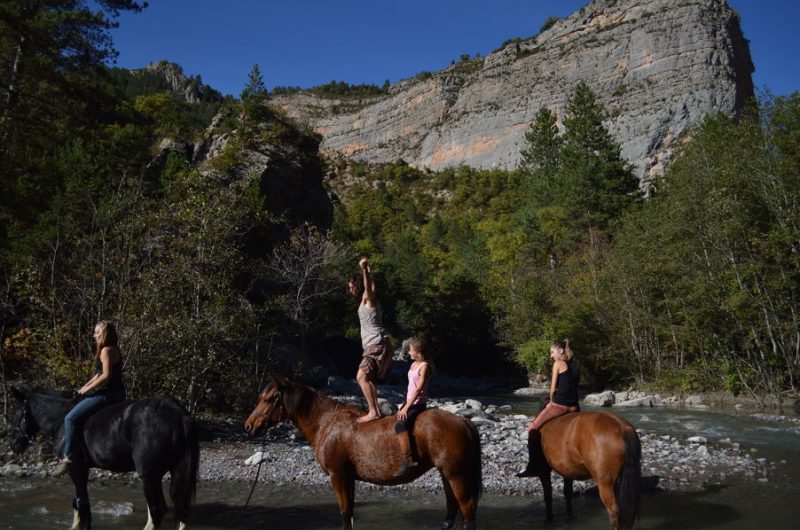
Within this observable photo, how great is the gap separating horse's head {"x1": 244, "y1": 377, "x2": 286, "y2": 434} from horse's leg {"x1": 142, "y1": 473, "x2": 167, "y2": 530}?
4.23 feet

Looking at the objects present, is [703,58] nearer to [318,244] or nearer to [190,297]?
[318,244]

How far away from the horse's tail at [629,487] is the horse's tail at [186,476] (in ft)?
17.2

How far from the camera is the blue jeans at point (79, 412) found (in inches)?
305

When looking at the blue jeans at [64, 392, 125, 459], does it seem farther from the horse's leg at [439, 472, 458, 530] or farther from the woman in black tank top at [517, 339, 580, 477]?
the woman in black tank top at [517, 339, 580, 477]

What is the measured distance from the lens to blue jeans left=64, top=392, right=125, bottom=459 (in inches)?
305

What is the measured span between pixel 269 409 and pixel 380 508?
2.83 m

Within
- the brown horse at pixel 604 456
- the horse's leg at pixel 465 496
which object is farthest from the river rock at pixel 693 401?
the horse's leg at pixel 465 496

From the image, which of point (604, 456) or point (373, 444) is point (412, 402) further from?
point (604, 456)

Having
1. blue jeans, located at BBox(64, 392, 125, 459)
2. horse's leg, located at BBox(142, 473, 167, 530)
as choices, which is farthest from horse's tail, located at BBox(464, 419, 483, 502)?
blue jeans, located at BBox(64, 392, 125, 459)

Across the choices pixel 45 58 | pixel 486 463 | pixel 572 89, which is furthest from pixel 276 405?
pixel 572 89

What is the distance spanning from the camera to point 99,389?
7.93m

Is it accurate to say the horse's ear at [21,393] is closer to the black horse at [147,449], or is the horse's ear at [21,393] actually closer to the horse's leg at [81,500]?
the black horse at [147,449]

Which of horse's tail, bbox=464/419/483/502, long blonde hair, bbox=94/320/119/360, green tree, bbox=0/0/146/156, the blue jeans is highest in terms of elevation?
green tree, bbox=0/0/146/156

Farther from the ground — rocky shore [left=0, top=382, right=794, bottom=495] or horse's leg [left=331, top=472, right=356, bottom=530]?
horse's leg [left=331, top=472, right=356, bottom=530]
